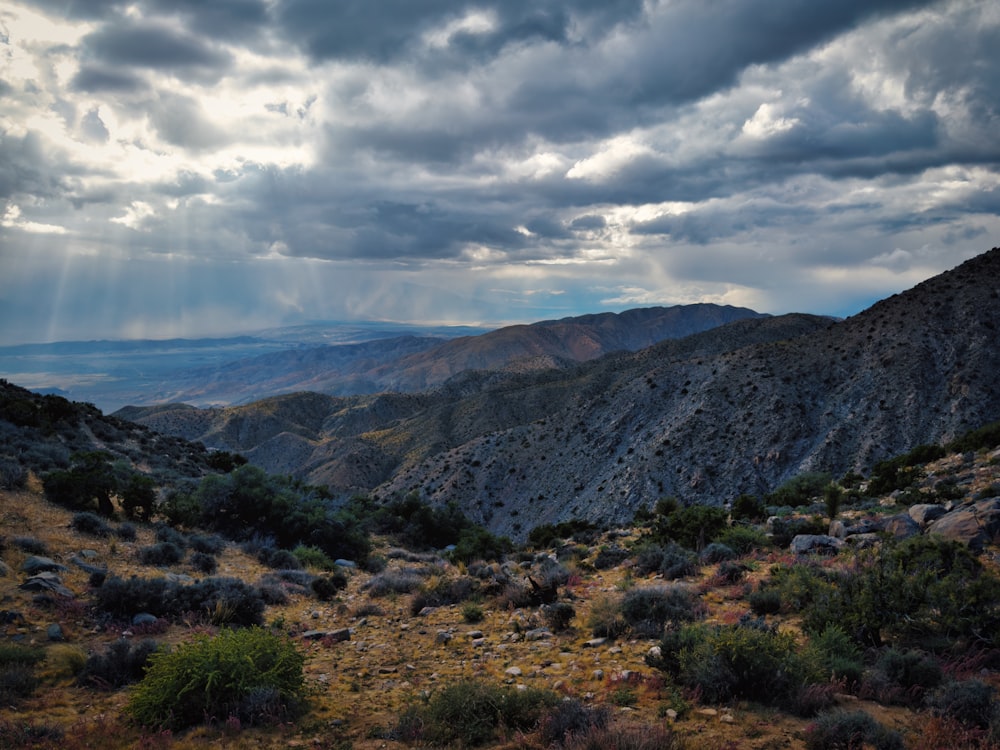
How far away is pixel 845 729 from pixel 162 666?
824 centimetres

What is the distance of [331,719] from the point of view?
7051 mm

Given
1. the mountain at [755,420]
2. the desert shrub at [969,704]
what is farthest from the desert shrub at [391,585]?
the mountain at [755,420]

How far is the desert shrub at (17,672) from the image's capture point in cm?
698

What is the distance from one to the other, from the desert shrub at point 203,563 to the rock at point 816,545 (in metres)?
14.3

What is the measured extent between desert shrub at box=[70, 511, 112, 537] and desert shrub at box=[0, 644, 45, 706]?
6693 mm

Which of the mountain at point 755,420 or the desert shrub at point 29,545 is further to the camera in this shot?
the mountain at point 755,420

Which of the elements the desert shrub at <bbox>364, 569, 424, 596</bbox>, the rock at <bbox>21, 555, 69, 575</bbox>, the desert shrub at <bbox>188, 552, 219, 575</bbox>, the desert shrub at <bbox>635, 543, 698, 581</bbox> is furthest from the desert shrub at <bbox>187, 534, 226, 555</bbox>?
the desert shrub at <bbox>635, 543, 698, 581</bbox>

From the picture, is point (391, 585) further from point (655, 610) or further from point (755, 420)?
point (755, 420)

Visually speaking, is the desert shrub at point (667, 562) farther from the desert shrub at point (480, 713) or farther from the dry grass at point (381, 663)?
the desert shrub at point (480, 713)

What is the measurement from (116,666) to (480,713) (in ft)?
18.2

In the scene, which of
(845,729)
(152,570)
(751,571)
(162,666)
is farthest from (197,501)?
(845,729)

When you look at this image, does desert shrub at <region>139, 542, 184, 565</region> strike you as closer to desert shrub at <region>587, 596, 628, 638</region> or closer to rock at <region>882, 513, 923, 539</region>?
desert shrub at <region>587, 596, 628, 638</region>

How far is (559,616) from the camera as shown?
10141 millimetres

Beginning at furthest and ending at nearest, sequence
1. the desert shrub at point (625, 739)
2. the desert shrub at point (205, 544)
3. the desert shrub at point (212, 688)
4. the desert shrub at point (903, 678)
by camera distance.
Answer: the desert shrub at point (205, 544), the desert shrub at point (212, 688), the desert shrub at point (903, 678), the desert shrub at point (625, 739)
